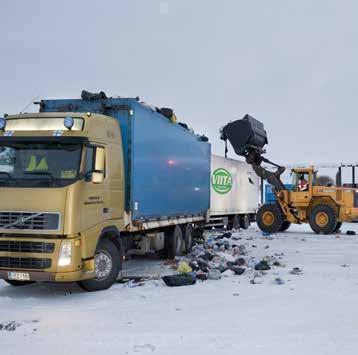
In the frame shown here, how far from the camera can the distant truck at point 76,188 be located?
8.47 metres

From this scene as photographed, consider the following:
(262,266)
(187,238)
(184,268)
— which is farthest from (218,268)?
Result: (187,238)

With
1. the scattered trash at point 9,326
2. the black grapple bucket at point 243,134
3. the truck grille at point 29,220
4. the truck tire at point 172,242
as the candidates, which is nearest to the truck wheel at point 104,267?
the truck grille at point 29,220

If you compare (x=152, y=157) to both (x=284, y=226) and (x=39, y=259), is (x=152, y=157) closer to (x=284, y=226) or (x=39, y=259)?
(x=39, y=259)

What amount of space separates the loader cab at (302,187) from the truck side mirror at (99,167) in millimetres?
16124

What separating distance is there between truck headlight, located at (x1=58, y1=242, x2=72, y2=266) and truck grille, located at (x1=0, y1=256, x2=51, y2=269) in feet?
0.68

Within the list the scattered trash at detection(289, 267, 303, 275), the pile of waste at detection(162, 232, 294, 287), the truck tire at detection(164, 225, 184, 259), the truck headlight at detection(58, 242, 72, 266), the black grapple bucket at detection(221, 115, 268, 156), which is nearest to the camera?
the truck headlight at detection(58, 242, 72, 266)

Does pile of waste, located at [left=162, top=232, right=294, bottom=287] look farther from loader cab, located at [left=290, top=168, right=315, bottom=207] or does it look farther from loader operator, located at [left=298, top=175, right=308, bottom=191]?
loader operator, located at [left=298, top=175, right=308, bottom=191]

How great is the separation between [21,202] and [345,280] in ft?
21.2

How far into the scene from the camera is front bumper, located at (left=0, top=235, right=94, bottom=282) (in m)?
8.43

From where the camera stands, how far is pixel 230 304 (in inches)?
333

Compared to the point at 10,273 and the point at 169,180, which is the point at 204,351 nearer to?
the point at 10,273

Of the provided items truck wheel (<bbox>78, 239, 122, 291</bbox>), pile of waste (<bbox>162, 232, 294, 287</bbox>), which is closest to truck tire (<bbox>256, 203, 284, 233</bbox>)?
pile of waste (<bbox>162, 232, 294, 287</bbox>)

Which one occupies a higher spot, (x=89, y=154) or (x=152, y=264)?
(x=89, y=154)

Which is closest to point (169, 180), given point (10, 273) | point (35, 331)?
point (10, 273)
